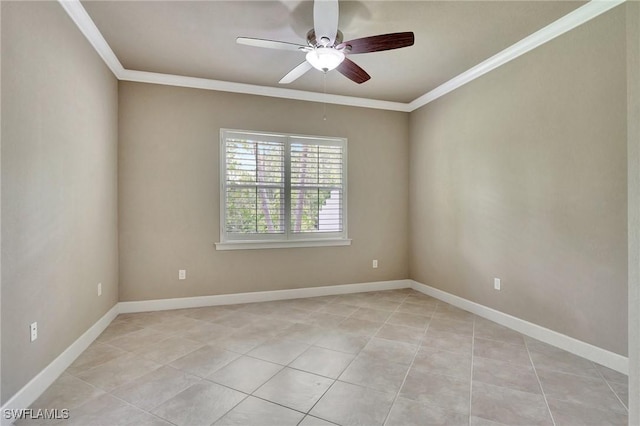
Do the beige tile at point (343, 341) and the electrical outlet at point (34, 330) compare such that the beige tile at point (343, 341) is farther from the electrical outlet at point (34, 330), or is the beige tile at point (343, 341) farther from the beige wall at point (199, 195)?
the electrical outlet at point (34, 330)

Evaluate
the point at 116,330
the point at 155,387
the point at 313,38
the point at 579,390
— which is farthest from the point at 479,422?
the point at 116,330

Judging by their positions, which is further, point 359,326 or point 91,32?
point 359,326

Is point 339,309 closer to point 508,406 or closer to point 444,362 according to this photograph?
point 444,362

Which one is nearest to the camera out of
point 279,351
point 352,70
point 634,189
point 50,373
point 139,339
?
point 634,189

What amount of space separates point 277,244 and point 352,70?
2.35 metres

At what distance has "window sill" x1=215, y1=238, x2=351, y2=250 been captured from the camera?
4.00 metres

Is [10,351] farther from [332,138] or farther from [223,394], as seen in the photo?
[332,138]

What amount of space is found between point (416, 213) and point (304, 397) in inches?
131

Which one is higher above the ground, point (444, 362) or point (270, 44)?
point (270, 44)

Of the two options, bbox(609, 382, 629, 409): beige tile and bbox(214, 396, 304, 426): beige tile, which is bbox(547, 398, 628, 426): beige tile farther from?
bbox(214, 396, 304, 426): beige tile

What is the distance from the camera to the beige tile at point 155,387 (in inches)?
77.8

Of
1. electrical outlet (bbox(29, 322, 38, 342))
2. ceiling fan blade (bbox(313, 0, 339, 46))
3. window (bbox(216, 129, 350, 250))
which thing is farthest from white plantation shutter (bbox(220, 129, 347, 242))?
electrical outlet (bbox(29, 322, 38, 342))

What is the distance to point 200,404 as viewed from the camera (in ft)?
6.35

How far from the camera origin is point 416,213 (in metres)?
4.72
